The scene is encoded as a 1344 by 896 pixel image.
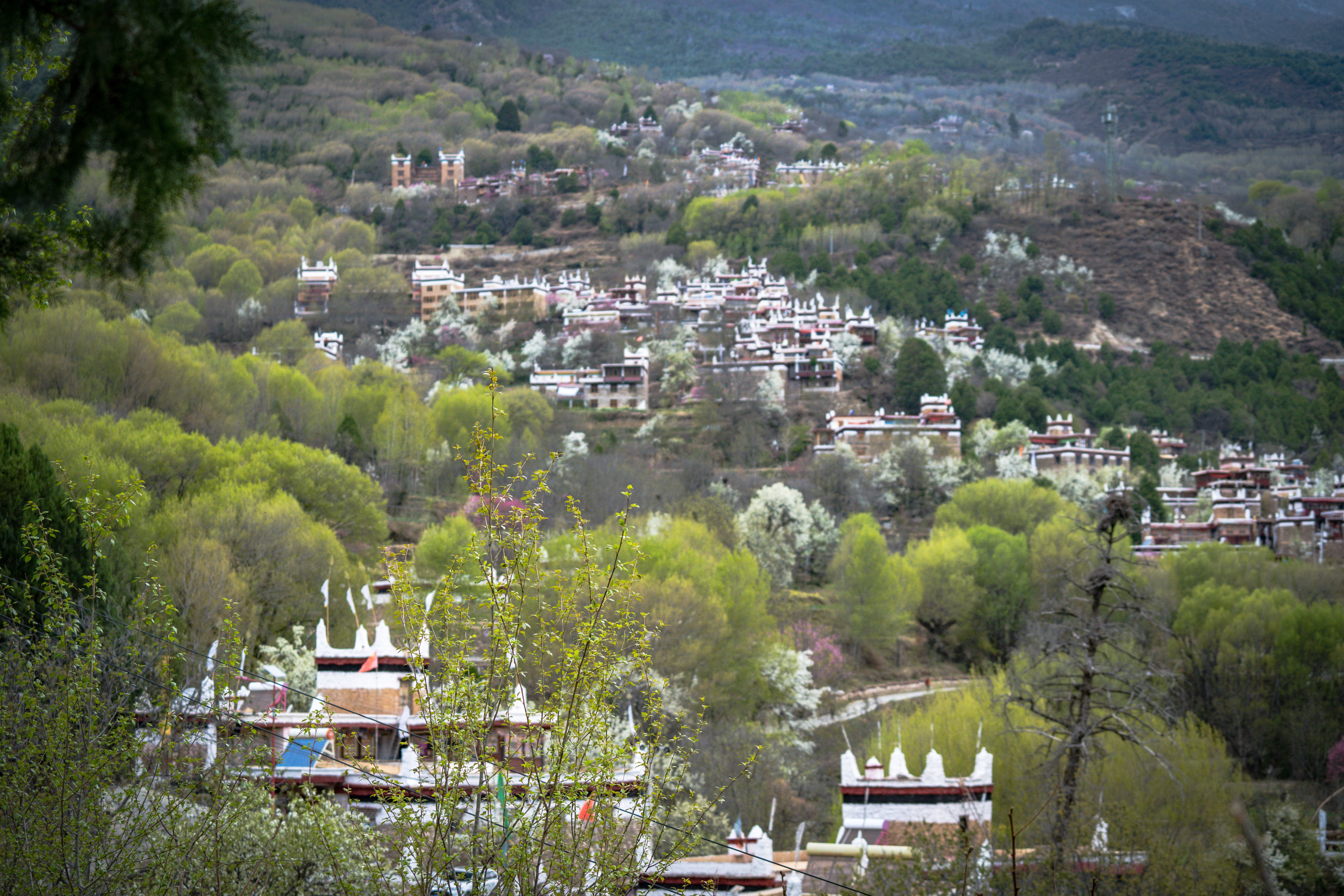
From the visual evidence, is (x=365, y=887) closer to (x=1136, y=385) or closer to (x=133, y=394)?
(x=133, y=394)

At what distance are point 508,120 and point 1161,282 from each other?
296ft

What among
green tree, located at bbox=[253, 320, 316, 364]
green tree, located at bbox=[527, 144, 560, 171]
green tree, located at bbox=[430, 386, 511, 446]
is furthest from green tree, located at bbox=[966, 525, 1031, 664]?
green tree, located at bbox=[527, 144, 560, 171]

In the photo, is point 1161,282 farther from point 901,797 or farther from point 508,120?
point 901,797

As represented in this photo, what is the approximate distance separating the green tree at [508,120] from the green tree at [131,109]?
16237 cm

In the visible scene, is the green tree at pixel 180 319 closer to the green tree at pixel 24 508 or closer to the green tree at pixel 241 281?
the green tree at pixel 241 281

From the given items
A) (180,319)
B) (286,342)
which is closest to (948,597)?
(286,342)

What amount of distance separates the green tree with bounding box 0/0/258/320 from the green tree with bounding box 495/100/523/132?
162 m

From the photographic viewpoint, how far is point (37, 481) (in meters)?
17.7

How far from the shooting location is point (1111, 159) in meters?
138

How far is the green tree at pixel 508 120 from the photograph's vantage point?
526 feet

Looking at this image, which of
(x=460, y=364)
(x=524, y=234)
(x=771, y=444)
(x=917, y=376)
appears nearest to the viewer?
(x=771, y=444)

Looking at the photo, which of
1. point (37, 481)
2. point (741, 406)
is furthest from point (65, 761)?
point (741, 406)

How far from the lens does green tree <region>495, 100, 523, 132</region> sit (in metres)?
160

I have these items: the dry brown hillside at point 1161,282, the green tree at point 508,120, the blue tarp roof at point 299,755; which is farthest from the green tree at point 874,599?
the green tree at point 508,120
